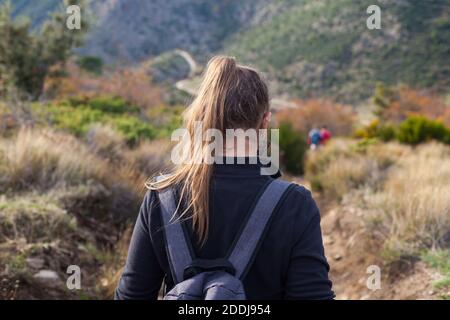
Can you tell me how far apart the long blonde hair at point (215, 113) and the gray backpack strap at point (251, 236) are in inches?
5.3

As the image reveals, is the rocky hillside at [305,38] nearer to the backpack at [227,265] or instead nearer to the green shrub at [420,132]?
the green shrub at [420,132]

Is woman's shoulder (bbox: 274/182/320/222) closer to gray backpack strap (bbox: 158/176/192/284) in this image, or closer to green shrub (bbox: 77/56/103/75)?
gray backpack strap (bbox: 158/176/192/284)

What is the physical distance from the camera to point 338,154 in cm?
1159

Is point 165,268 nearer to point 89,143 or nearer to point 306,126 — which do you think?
point 89,143

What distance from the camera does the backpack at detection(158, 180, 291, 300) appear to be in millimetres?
1671

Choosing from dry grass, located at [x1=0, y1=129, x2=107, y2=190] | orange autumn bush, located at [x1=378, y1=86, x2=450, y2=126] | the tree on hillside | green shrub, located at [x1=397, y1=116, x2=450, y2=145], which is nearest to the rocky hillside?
orange autumn bush, located at [x1=378, y1=86, x2=450, y2=126]

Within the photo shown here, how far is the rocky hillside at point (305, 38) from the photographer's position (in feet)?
133

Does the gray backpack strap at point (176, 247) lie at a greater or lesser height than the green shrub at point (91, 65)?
lesser

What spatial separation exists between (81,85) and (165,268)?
27.4 m

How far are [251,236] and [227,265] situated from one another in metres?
0.13

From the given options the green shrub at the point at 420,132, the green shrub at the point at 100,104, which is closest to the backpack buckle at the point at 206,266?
the green shrub at the point at 100,104

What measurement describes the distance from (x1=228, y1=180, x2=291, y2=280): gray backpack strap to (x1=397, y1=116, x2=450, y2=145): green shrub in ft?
43.8

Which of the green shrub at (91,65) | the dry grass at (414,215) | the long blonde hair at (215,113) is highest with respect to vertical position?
the green shrub at (91,65)

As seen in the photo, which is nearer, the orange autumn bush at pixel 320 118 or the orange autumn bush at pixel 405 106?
the orange autumn bush at pixel 320 118
